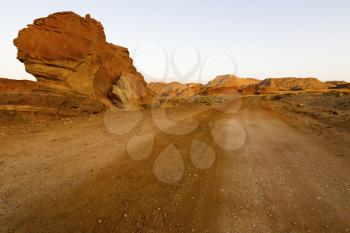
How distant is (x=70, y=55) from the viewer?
1620 centimetres

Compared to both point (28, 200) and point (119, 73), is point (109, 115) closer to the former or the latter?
point (119, 73)

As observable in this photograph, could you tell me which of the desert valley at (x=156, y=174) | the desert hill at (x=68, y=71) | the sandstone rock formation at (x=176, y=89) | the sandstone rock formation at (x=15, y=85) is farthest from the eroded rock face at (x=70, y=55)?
the sandstone rock formation at (x=176, y=89)

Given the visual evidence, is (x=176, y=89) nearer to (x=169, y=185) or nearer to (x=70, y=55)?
(x=70, y=55)

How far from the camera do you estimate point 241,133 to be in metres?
10.6

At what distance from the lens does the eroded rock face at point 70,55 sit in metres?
14.5

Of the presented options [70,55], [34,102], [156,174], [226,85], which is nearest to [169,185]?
[156,174]

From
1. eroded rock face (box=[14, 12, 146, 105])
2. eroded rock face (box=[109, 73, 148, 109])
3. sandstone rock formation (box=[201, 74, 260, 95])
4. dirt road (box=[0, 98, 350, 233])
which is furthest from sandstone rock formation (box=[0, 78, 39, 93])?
sandstone rock formation (box=[201, 74, 260, 95])

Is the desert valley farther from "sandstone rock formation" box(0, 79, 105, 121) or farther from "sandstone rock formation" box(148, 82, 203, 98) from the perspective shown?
"sandstone rock formation" box(148, 82, 203, 98)

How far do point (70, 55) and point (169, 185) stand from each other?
15.6 meters

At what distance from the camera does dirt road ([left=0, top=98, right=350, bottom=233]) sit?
12.4 ft

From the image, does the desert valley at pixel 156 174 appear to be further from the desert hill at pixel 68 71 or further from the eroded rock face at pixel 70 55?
the eroded rock face at pixel 70 55

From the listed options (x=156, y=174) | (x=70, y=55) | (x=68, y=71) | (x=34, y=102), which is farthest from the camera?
(x=70, y=55)

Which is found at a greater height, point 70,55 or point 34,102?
point 70,55

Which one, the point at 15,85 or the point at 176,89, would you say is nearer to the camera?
the point at 15,85
